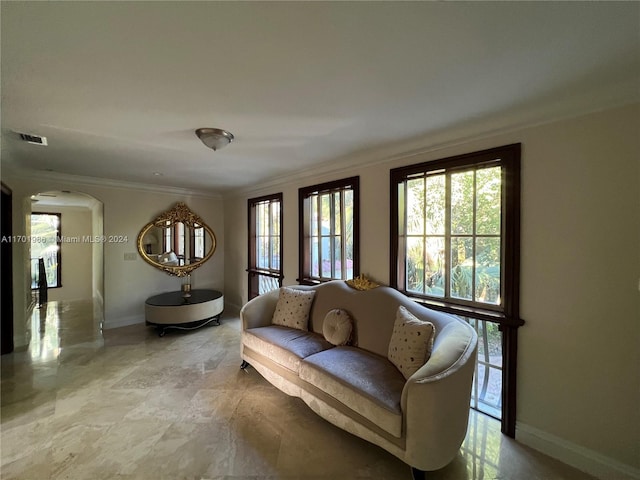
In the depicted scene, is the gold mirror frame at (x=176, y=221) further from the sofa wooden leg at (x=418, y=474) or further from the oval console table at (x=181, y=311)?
the sofa wooden leg at (x=418, y=474)

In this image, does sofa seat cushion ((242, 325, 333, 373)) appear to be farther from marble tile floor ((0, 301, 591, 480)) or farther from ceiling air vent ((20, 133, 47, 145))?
ceiling air vent ((20, 133, 47, 145))

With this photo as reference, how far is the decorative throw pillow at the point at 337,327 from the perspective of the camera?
8.07 feet

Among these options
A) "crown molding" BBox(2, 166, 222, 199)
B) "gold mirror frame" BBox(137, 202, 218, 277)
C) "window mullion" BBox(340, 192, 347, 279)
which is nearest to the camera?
"window mullion" BBox(340, 192, 347, 279)

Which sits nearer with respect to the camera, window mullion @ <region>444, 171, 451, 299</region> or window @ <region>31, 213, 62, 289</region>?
window mullion @ <region>444, 171, 451, 299</region>

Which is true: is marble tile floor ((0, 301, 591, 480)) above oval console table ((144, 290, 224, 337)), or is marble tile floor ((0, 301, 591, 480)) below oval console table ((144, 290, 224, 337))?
below

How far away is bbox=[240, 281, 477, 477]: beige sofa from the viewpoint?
1485mm

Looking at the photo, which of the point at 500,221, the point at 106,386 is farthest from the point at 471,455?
the point at 106,386

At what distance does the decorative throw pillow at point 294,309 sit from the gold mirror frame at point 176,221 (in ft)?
8.79

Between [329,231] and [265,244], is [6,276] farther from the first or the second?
[329,231]

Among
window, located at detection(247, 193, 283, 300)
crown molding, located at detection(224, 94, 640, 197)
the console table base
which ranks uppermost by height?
crown molding, located at detection(224, 94, 640, 197)

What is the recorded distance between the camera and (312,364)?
2.09 metres

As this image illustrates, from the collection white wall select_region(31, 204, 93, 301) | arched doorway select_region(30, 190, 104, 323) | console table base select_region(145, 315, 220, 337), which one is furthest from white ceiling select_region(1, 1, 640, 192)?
white wall select_region(31, 204, 93, 301)

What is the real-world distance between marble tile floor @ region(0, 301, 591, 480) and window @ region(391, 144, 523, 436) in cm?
47

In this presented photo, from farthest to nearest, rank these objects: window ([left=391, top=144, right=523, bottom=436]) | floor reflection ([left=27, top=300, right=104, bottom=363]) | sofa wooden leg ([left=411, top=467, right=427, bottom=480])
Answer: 1. floor reflection ([left=27, top=300, right=104, bottom=363])
2. window ([left=391, top=144, right=523, bottom=436])
3. sofa wooden leg ([left=411, top=467, right=427, bottom=480])
